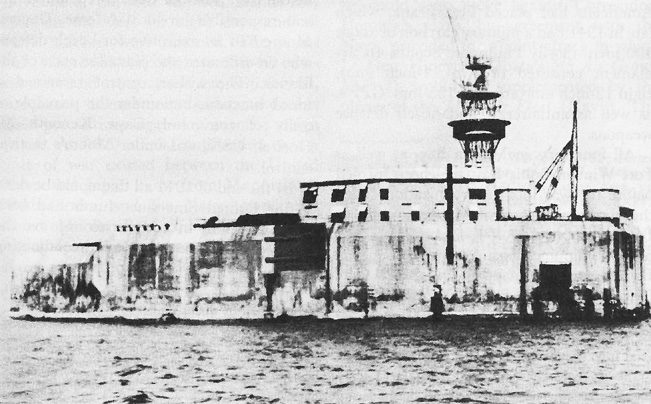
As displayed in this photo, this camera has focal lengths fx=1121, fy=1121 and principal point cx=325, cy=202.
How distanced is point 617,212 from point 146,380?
26.3 metres

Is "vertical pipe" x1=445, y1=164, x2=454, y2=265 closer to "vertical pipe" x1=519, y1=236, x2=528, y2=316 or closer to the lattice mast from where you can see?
"vertical pipe" x1=519, y1=236, x2=528, y2=316

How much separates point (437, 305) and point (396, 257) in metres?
2.62

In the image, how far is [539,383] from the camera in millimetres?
23750

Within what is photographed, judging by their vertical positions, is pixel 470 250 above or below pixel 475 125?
below

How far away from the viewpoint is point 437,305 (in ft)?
140

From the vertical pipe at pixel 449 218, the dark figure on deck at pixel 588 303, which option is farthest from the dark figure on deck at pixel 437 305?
the dark figure on deck at pixel 588 303

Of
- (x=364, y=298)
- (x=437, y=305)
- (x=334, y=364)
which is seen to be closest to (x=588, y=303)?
(x=437, y=305)

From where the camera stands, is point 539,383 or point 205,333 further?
point 205,333

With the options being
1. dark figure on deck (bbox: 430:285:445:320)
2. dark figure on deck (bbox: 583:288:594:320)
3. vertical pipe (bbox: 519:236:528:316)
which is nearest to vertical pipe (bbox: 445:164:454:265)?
dark figure on deck (bbox: 430:285:445:320)

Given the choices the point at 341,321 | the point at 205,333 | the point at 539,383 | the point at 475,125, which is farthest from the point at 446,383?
the point at 475,125

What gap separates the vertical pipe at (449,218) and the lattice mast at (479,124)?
649 centimetres

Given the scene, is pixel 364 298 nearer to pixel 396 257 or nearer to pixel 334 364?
pixel 396 257

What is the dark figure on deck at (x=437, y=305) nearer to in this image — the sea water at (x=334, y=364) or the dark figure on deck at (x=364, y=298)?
the sea water at (x=334, y=364)

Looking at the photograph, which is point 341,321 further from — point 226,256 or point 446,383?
point 446,383
